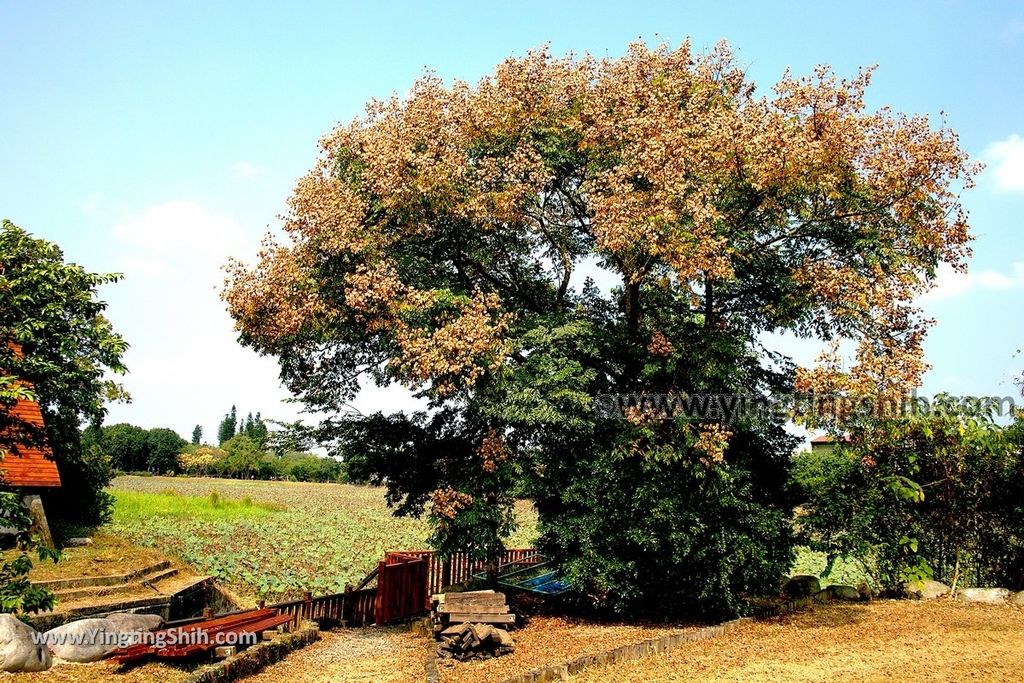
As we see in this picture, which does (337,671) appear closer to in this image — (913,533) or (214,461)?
(913,533)

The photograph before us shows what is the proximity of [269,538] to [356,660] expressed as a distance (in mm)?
21196

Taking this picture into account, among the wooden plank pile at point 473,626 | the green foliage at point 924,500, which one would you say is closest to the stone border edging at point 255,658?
the wooden plank pile at point 473,626

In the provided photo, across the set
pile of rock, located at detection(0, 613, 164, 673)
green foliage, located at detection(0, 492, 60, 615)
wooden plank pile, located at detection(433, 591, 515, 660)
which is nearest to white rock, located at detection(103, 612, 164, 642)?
pile of rock, located at detection(0, 613, 164, 673)

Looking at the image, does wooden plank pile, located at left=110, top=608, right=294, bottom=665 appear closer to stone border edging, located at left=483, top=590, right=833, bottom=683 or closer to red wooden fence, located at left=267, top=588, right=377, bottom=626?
red wooden fence, located at left=267, top=588, right=377, bottom=626

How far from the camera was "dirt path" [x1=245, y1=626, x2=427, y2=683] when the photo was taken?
13094 millimetres

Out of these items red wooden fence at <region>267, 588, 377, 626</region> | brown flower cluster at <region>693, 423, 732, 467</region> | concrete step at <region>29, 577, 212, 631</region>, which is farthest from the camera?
A: concrete step at <region>29, 577, 212, 631</region>

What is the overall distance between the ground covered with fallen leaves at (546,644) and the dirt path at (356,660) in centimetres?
89

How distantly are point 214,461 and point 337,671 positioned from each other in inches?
4468

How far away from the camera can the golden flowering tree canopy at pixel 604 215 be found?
1673 cm

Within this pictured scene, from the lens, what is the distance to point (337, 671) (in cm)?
1366

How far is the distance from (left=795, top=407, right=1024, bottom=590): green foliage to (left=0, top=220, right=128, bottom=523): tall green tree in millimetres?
15822

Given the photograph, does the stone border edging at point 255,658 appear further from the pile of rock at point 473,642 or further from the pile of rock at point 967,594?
the pile of rock at point 967,594

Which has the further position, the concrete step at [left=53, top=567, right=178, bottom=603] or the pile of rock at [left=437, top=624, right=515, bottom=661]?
the concrete step at [left=53, top=567, right=178, bottom=603]

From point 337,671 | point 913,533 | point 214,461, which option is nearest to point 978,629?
point 913,533
